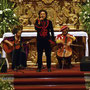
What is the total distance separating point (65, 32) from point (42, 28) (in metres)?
1.22

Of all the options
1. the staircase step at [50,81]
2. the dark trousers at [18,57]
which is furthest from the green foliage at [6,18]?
the staircase step at [50,81]

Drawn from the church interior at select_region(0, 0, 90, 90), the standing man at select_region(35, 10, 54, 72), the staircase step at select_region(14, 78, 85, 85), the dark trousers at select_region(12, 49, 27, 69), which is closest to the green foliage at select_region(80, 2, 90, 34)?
the church interior at select_region(0, 0, 90, 90)

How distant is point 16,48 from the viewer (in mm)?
9961

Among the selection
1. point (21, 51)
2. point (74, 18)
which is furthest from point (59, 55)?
point (74, 18)

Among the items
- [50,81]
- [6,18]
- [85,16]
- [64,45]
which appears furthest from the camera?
[85,16]

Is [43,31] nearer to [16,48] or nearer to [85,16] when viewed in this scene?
[16,48]

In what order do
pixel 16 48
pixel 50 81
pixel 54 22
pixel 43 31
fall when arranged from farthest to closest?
pixel 54 22 → pixel 16 48 → pixel 43 31 → pixel 50 81

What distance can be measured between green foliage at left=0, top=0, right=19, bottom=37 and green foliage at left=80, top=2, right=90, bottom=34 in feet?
7.60

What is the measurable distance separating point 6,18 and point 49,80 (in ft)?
10.4

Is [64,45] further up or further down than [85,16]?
further down

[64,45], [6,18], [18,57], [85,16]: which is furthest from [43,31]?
[85,16]

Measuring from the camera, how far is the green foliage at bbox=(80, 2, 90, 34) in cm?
1095

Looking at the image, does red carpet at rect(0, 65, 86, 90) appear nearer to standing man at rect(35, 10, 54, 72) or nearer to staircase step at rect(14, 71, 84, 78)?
staircase step at rect(14, 71, 84, 78)

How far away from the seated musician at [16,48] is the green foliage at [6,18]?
852 mm
